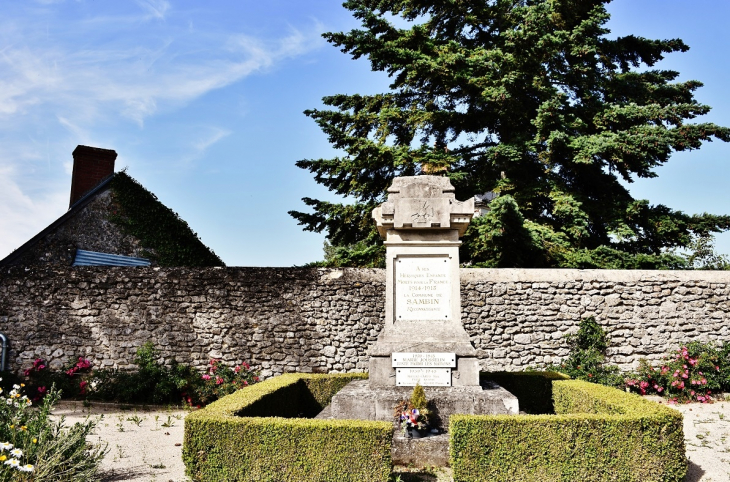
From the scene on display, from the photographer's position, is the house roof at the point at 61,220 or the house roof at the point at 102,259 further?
the house roof at the point at 102,259

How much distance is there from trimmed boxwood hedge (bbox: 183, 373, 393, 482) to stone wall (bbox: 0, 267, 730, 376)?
5.87m

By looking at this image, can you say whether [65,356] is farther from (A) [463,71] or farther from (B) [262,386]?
(A) [463,71]

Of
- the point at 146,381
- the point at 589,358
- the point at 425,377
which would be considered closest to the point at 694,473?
the point at 425,377

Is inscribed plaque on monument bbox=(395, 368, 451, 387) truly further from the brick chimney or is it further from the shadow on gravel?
the brick chimney

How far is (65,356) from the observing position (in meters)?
10.7

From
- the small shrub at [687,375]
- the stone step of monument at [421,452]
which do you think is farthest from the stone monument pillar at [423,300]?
the small shrub at [687,375]

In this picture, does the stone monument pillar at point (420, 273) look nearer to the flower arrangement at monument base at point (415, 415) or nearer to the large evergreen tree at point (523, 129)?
the flower arrangement at monument base at point (415, 415)

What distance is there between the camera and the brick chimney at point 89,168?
15.2 metres

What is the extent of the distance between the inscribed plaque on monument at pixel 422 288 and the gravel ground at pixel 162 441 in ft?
6.78

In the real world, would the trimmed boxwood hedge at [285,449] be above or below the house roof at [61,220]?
below

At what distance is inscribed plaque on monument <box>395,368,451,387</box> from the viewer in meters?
6.34

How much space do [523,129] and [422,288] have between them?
29.1ft

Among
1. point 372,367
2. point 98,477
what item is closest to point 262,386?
point 372,367

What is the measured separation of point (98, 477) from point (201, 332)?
5.75 metres
